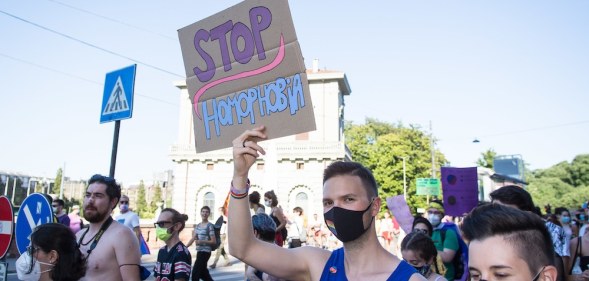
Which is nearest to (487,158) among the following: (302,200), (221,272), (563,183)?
(563,183)

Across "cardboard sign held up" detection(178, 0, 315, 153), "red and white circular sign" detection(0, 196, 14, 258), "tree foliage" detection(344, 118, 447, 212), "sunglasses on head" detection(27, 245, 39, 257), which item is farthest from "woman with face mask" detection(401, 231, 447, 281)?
"tree foliage" detection(344, 118, 447, 212)

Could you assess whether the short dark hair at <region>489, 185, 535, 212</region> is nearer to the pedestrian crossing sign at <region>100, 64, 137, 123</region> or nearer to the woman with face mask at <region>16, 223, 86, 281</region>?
the woman with face mask at <region>16, 223, 86, 281</region>

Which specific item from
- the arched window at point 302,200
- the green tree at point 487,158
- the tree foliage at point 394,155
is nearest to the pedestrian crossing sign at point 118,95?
the arched window at point 302,200

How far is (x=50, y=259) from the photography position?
11.0 feet

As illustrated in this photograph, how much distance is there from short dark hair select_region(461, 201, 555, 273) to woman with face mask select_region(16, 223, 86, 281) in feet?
9.14

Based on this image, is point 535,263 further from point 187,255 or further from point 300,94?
point 187,255

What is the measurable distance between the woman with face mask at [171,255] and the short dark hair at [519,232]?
359 centimetres

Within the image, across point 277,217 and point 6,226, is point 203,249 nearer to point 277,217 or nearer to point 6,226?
point 277,217

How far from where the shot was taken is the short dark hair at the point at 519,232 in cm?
179

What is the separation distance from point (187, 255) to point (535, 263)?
3898 mm

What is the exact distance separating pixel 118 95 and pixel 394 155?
150 ft

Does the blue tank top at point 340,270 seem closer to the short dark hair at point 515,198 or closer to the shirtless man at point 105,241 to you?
the shirtless man at point 105,241

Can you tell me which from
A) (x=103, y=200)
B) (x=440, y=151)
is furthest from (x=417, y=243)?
(x=440, y=151)

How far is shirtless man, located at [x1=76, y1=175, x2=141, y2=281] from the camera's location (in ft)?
11.8
